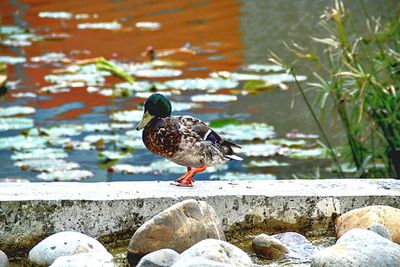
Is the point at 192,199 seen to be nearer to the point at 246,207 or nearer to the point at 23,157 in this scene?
the point at 246,207

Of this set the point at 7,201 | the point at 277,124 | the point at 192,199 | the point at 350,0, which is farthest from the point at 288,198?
the point at 350,0

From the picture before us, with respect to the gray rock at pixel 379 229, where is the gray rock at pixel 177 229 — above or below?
above

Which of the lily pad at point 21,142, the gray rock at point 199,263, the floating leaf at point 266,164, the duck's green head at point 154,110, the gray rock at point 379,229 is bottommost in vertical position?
the floating leaf at point 266,164

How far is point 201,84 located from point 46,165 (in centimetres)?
213

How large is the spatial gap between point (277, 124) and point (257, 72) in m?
1.78

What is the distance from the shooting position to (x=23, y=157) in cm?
580

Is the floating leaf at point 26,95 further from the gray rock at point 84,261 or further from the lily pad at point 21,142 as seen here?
the gray rock at point 84,261

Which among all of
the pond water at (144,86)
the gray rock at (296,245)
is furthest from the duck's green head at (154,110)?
the pond water at (144,86)

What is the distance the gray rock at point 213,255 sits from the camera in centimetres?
270

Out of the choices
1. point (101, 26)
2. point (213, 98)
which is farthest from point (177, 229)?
point (101, 26)

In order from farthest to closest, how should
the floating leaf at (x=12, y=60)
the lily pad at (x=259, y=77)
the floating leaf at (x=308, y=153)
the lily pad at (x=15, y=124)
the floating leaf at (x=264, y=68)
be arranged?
the floating leaf at (x=12, y=60) < the floating leaf at (x=264, y=68) < the lily pad at (x=259, y=77) < the lily pad at (x=15, y=124) < the floating leaf at (x=308, y=153)

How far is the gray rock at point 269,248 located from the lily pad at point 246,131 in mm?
2856

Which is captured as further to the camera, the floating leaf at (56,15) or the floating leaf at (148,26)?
the floating leaf at (56,15)

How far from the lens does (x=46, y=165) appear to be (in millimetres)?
5695
